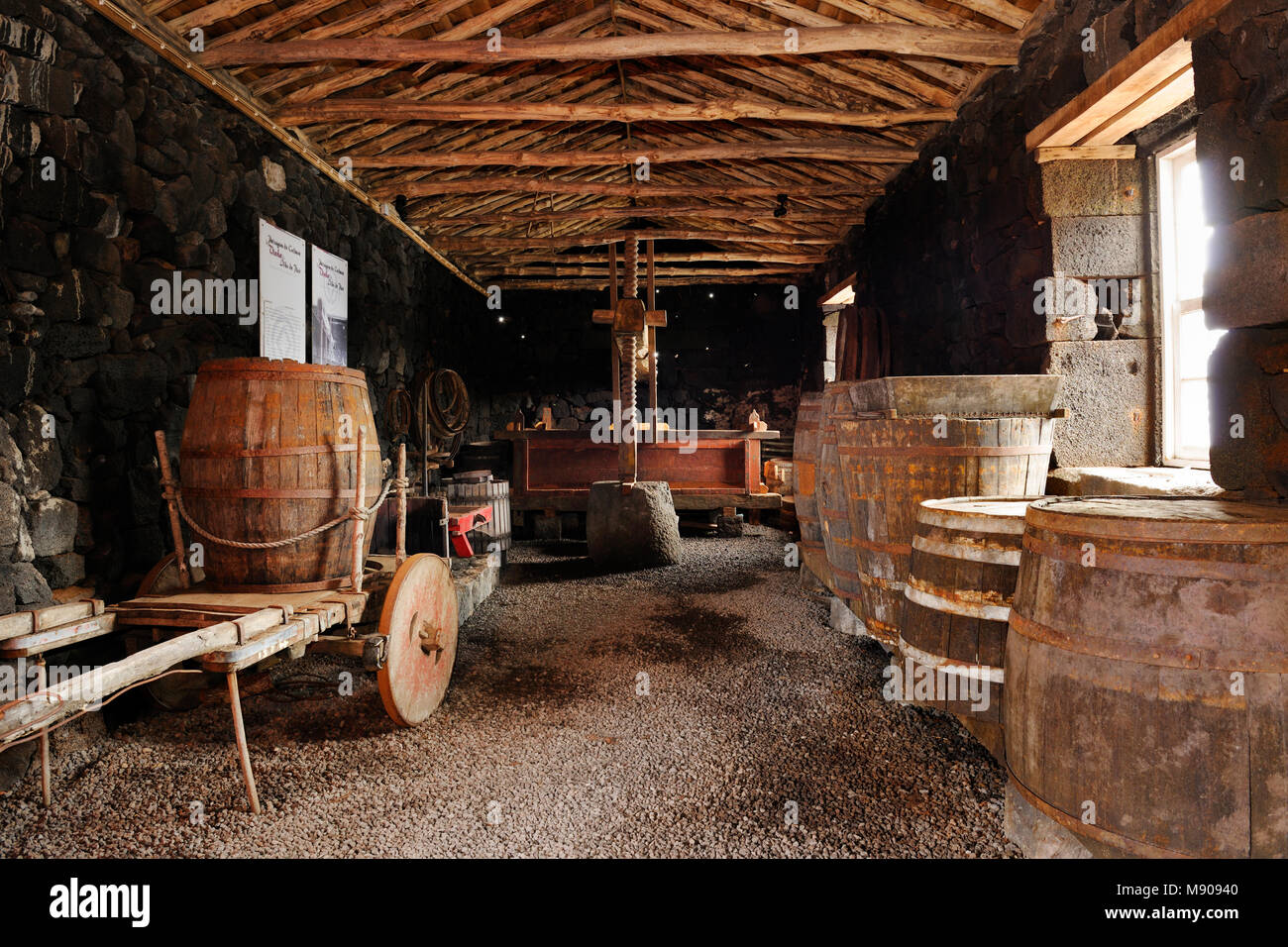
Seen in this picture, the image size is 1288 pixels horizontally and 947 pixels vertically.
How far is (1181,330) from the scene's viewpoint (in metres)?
3.50

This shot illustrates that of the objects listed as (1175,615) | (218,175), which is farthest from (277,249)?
(1175,615)

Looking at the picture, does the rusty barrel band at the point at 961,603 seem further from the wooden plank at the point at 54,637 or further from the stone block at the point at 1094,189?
the stone block at the point at 1094,189

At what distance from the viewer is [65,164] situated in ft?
9.62

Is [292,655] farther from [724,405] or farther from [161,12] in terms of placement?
[724,405]

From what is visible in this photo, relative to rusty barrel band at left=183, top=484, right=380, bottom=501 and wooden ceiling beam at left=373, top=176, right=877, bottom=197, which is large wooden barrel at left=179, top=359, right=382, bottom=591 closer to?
rusty barrel band at left=183, top=484, right=380, bottom=501

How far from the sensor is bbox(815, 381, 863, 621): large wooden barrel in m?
2.75

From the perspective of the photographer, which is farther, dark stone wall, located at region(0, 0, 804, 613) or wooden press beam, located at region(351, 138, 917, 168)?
wooden press beam, located at region(351, 138, 917, 168)

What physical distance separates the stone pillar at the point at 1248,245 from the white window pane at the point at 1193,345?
147 centimetres

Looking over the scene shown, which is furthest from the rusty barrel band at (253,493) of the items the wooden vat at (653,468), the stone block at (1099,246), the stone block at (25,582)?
the wooden vat at (653,468)

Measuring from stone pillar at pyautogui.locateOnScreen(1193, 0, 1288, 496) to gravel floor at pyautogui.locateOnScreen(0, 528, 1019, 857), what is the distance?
4.11 feet

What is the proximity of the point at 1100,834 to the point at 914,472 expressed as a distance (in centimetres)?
130

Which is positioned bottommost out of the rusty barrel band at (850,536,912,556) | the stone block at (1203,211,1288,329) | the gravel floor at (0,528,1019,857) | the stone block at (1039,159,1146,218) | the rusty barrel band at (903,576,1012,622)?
the gravel floor at (0,528,1019,857)

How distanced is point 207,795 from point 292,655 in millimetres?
495

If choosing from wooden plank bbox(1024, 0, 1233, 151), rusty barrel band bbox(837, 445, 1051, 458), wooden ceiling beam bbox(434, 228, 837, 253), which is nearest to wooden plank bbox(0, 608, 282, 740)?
rusty barrel band bbox(837, 445, 1051, 458)
